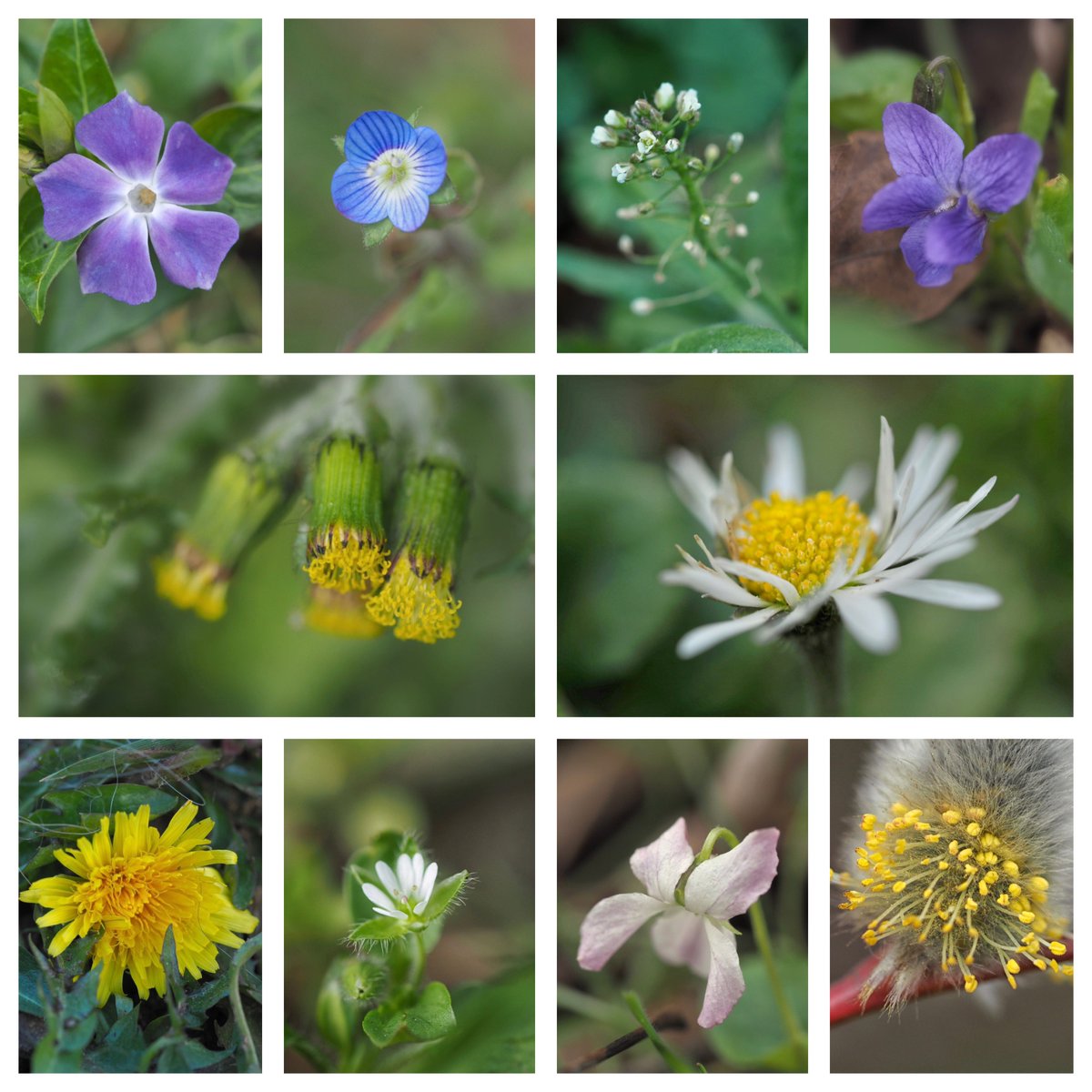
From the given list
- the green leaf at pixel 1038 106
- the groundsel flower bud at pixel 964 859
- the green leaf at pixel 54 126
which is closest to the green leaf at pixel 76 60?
the green leaf at pixel 54 126

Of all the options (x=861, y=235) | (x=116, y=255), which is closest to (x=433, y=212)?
(x=116, y=255)

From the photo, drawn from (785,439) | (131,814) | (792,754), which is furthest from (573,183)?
(131,814)

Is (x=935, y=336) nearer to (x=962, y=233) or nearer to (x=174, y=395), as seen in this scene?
(x=962, y=233)

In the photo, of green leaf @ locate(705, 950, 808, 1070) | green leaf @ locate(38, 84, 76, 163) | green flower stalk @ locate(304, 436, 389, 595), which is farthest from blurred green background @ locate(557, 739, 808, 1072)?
green leaf @ locate(38, 84, 76, 163)

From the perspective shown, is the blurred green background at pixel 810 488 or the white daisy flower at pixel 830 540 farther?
the blurred green background at pixel 810 488

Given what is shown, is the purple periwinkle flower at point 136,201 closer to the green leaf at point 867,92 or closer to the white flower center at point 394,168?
the white flower center at point 394,168

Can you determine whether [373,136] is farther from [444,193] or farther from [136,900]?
[136,900]

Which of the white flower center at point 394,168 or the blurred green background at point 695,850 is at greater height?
the white flower center at point 394,168
